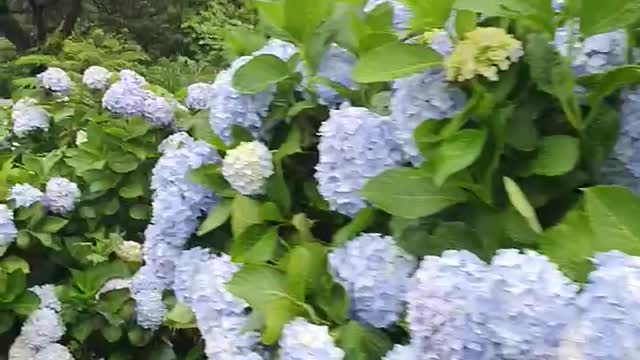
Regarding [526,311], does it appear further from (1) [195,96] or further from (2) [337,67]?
(1) [195,96]

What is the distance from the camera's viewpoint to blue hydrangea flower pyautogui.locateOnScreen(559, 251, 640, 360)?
0.86 meters

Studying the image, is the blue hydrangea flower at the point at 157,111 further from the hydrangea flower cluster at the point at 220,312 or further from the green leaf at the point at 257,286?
the green leaf at the point at 257,286

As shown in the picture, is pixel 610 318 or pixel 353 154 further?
pixel 353 154

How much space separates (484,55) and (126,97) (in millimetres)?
1980

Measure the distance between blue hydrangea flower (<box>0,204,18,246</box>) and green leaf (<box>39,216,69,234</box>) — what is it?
127 millimetres

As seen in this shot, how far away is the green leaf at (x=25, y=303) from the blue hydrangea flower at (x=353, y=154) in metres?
1.53

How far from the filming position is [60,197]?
108 inches

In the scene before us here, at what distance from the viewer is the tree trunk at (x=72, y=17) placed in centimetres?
920

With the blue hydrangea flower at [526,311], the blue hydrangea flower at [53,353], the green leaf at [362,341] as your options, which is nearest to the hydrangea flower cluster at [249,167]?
the green leaf at [362,341]

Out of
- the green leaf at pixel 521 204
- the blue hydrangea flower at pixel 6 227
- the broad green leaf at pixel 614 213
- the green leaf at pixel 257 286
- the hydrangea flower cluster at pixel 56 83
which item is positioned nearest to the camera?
the broad green leaf at pixel 614 213

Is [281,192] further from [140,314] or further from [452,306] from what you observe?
[140,314]

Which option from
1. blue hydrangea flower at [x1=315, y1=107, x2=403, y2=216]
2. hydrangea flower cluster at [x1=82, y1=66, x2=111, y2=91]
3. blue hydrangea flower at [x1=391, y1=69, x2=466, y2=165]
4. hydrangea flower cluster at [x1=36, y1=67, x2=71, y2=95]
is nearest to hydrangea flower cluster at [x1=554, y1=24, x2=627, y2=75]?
blue hydrangea flower at [x1=391, y1=69, x2=466, y2=165]

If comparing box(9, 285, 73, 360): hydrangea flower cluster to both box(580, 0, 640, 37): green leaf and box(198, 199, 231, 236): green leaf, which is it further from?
box(580, 0, 640, 37): green leaf

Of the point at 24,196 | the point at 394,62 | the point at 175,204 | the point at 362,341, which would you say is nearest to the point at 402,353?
the point at 362,341
